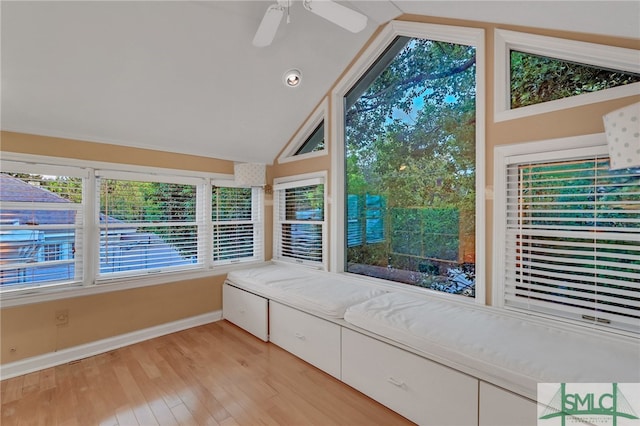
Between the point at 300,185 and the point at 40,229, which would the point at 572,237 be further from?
the point at 40,229

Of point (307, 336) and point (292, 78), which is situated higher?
point (292, 78)

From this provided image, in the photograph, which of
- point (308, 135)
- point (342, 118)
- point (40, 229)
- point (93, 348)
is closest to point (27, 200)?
point (40, 229)

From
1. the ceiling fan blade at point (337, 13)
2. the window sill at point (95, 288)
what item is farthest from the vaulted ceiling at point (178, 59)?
the window sill at point (95, 288)

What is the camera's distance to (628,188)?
1700mm

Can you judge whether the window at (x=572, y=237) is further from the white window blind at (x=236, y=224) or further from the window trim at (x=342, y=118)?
the white window blind at (x=236, y=224)

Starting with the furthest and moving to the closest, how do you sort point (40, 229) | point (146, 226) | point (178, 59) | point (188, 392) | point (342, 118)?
point (342, 118)
point (146, 226)
point (40, 229)
point (178, 59)
point (188, 392)

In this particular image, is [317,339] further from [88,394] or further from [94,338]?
[94,338]

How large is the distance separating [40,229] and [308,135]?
9.37ft

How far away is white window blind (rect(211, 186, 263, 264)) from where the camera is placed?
3.73 meters

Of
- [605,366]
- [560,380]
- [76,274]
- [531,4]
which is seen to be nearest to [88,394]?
[76,274]

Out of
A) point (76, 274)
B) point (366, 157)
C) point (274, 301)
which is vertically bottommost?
point (274, 301)

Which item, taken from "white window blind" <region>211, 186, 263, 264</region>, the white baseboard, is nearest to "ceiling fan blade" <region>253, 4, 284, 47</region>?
"white window blind" <region>211, 186, 263, 264</region>

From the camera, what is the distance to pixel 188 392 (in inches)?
87.2

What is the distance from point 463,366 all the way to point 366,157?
2163 mm
